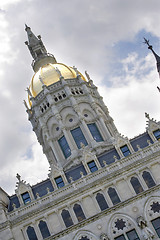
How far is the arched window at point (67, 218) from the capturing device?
139ft

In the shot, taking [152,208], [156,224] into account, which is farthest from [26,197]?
[156,224]

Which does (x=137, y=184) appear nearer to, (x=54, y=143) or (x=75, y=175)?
(x=75, y=175)

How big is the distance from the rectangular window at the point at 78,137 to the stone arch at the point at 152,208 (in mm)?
19039

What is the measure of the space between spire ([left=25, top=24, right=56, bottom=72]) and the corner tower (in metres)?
3.44

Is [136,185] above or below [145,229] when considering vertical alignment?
above

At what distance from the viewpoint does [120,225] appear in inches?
1622

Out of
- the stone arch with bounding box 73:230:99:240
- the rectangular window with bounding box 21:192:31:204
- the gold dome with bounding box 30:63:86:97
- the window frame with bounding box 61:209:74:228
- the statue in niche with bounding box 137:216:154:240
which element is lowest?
the statue in niche with bounding box 137:216:154:240

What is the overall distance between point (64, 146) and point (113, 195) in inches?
744

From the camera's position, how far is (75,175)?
46688 millimetres

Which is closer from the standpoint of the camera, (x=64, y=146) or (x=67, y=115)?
(x=64, y=146)

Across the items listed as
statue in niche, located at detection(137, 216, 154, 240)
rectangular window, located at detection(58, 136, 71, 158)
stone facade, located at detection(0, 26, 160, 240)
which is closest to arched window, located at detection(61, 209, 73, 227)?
stone facade, located at detection(0, 26, 160, 240)

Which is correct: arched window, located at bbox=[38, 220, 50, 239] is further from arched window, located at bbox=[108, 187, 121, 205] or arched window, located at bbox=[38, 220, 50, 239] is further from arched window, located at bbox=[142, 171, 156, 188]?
arched window, located at bbox=[142, 171, 156, 188]

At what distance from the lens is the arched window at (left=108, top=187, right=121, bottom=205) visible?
42688 mm

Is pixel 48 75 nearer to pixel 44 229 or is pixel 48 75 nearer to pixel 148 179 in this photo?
pixel 148 179
